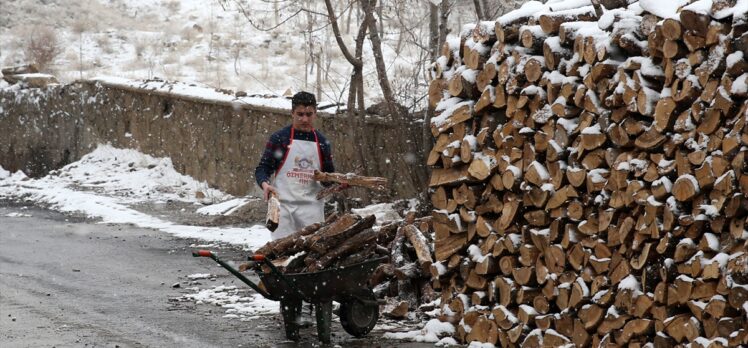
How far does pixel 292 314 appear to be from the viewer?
7531mm

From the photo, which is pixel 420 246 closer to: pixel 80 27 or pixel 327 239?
pixel 327 239

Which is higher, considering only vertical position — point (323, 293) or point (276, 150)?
point (276, 150)

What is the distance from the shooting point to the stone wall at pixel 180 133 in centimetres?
1351

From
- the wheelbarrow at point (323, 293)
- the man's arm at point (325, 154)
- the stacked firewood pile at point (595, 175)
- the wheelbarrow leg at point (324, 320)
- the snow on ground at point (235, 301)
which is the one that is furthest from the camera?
the snow on ground at point (235, 301)

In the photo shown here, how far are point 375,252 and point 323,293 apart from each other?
1.46 meters

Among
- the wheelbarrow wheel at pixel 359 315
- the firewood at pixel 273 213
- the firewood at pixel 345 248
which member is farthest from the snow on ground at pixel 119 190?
the wheelbarrow wheel at pixel 359 315

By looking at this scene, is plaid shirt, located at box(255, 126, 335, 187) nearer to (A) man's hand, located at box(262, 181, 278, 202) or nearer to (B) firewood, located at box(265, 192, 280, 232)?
(A) man's hand, located at box(262, 181, 278, 202)

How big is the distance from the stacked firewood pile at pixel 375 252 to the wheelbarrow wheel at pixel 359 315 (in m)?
0.27

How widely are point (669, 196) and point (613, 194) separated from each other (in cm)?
40

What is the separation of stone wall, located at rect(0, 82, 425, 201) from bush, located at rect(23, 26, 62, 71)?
1084cm

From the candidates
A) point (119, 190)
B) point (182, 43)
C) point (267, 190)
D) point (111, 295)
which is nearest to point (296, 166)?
point (267, 190)

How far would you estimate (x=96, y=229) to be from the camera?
14781 mm

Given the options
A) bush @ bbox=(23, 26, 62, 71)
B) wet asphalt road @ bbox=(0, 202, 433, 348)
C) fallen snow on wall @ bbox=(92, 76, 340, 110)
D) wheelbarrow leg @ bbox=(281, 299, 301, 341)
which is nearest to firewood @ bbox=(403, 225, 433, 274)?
wet asphalt road @ bbox=(0, 202, 433, 348)

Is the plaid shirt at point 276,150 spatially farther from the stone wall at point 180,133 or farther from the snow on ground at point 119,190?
the snow on ground at point 119,190
